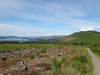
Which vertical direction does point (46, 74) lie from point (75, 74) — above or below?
below

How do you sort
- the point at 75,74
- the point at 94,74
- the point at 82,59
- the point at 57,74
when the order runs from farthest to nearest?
the point at 82,59, the point at 94,74, the point at 57,74, the point at 75,74

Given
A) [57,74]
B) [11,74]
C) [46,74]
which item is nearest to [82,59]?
[46,74]

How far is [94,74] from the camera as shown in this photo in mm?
8977

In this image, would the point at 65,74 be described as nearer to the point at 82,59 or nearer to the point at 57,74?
the point at 57,74

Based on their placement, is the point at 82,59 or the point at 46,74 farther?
the point at 82,59

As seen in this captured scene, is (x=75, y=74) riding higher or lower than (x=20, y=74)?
higher

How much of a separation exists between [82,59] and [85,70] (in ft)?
14.9

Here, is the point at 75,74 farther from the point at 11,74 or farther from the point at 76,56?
the point at 76,56

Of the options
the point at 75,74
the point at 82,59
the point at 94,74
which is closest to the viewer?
the point at 75,74

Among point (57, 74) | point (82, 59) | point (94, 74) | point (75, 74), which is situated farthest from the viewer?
point (82, 59)

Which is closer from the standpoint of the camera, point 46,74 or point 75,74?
point 75,74

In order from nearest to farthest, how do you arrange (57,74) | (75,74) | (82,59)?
(75,74)
(57,74)
(82,59)

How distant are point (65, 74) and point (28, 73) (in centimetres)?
345

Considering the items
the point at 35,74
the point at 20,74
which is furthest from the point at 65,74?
the point at 20,74
